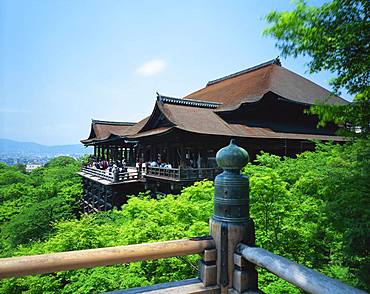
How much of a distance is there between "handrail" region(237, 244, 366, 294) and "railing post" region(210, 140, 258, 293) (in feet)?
0.31

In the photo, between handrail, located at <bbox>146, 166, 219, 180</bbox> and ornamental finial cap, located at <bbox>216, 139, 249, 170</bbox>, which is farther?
handrail, located at <bbox>146, 166, 219, 180</bbox>

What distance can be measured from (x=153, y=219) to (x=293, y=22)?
499 centimetres

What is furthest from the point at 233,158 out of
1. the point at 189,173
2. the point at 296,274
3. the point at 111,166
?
the point at 111,166

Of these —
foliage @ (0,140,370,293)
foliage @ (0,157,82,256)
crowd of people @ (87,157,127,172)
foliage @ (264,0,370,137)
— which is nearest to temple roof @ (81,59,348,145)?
crowd of people @ (87,157,127,172)

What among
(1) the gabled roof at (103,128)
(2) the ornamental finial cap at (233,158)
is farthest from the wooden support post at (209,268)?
(1) the gabled roof at (103,128)

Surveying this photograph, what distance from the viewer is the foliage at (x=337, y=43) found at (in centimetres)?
368

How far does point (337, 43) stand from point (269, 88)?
16247 mm

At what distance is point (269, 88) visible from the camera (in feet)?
63.6

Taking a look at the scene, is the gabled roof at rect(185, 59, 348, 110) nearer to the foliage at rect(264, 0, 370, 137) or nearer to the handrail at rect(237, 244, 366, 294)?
the foliage at rect(264, 0, 370, 137)

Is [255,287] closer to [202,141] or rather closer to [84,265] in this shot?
[84,265]

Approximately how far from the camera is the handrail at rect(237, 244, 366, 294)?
127cm

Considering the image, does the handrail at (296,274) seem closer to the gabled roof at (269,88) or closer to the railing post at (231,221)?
the railing post at (231,221)

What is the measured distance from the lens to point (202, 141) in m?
14.8

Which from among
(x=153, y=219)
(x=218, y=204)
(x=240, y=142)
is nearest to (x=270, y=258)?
(x=218, y=204)
